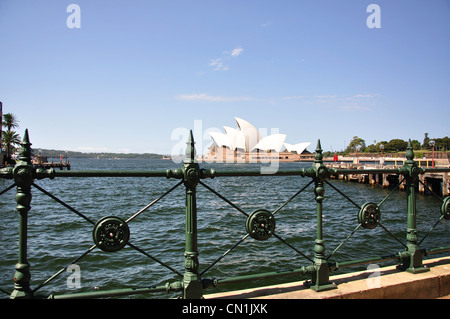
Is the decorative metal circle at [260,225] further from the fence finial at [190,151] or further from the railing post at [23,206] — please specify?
the railing post at [23,206]

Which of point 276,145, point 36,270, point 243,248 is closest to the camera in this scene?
point 36,270

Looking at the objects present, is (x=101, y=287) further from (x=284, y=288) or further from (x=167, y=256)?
(x=284, y=288)

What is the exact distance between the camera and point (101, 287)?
7352 millimetres

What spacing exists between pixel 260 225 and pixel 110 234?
1.27 m

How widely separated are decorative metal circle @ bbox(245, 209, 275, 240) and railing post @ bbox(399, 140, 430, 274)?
5.41ft

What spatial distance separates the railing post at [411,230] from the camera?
353 cm

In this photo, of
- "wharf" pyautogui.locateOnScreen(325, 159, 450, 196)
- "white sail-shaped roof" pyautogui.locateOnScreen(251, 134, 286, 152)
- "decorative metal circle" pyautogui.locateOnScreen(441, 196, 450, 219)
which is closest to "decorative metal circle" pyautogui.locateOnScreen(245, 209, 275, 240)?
"decorative metal circle" pyautogui.locateOnScreen(441, 196, 450, 219)

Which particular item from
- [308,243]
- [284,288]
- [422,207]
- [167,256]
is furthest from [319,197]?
[422,207]

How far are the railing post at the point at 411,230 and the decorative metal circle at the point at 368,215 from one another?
48 centimetres

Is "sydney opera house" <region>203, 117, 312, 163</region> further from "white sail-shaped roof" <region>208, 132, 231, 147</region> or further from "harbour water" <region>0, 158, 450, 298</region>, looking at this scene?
"harbour water" <region>0, 158, 450, 298</region>

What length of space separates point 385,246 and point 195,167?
1005cm

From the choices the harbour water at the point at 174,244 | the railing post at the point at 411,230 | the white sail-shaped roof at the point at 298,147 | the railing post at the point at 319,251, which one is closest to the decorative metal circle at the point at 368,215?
the railing post at the point at 411,230
